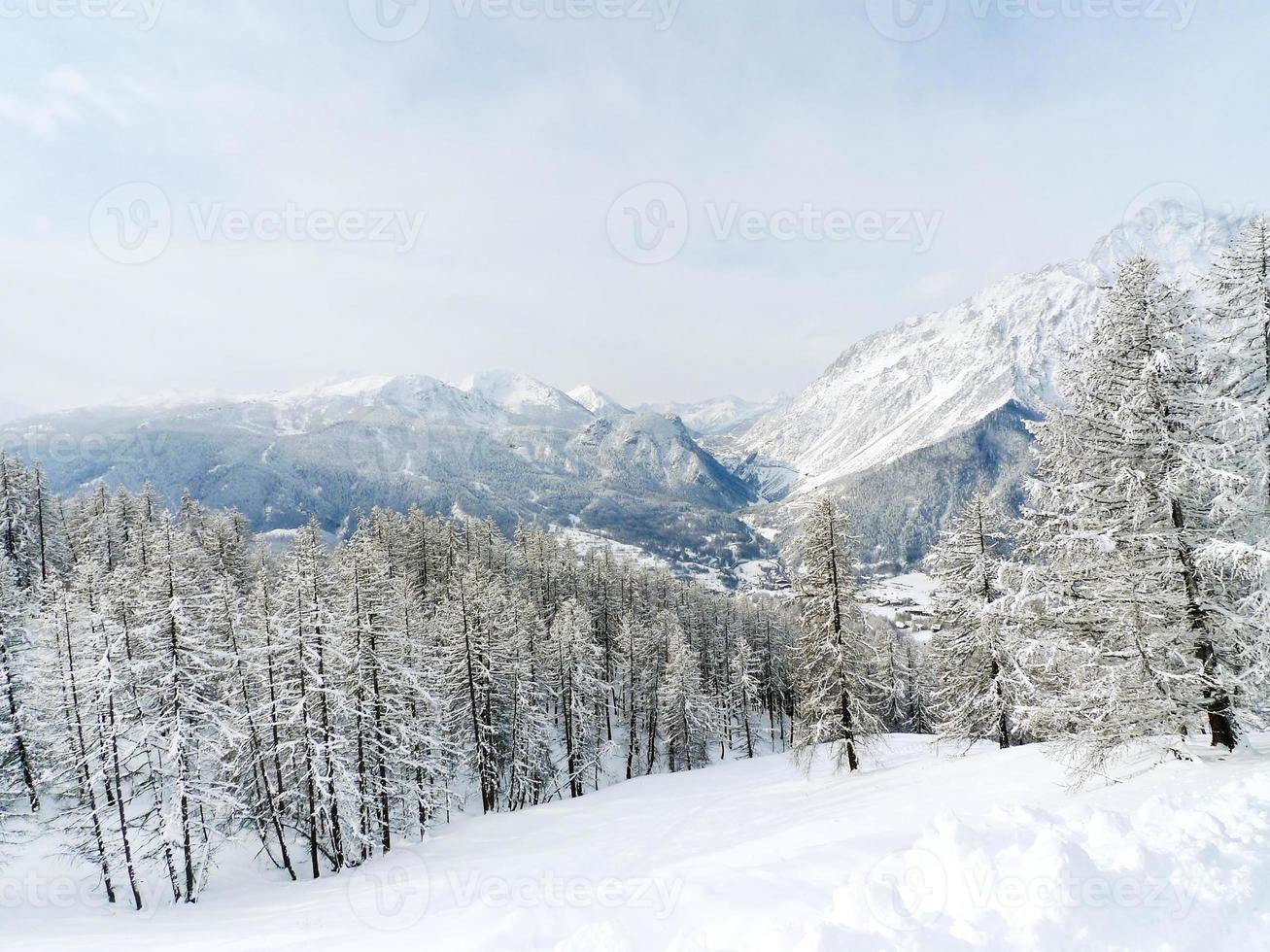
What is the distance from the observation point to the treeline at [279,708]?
2230cm

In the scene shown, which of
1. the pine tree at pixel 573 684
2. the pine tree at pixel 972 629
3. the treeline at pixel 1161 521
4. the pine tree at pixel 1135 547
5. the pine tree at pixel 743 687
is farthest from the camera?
the pine tree at pixel 743 687

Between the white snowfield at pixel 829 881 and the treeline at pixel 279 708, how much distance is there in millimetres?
3176

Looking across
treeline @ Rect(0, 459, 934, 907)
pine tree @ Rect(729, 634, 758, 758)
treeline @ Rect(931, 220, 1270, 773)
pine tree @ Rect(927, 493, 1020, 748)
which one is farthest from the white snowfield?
pine tree @ Rect(729, 634, 758, 758)

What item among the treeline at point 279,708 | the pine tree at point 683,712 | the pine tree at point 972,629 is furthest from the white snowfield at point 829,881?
the pine tree at point 683,712

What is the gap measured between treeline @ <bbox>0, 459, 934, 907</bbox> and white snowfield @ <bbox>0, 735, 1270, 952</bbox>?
3.18m

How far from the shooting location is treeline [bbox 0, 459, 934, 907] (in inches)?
878

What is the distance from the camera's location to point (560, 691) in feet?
129

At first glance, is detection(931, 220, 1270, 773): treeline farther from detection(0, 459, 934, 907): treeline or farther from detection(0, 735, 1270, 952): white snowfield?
detection(0, 459, 934, 907): treeline

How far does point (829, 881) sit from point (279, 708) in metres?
22.6

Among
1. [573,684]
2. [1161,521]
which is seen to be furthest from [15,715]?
[1161,521]

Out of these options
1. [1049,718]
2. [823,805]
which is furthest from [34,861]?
[1049,718]

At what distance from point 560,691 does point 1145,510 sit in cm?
3426

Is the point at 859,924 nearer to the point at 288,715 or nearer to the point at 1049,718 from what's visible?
the point at 1049,718

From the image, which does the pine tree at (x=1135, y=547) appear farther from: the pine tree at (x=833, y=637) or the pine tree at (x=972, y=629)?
the pine tree at (x=833, y=637)
